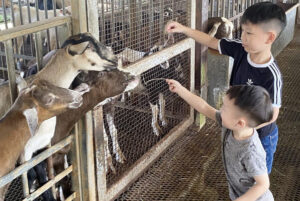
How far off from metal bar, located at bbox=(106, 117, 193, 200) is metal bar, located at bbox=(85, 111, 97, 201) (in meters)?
0.23

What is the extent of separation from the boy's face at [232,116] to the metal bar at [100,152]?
3.90 feet

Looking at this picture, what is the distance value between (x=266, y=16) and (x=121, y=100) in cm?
234

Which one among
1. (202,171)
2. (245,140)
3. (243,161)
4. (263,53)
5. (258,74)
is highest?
(263,53)

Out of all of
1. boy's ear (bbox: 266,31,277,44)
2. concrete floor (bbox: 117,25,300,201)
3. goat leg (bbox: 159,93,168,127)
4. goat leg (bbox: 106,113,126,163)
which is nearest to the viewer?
boy's ear (bbox: 266,31,277,44)

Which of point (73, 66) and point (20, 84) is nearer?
point (20, 84)

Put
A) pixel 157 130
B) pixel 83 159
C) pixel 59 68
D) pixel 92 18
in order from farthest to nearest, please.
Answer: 1. pixel 157 130
2. pixel 83 159
3. pixel 92 18
4. pixel 59 68

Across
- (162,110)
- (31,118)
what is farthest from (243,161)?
(162,110)

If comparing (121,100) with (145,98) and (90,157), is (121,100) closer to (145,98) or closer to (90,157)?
(145,98)

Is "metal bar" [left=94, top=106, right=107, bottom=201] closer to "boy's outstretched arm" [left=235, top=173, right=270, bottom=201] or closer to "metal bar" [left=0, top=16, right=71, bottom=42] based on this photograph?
"metal bar" [left=0, top=16, right=71, bottom=42]

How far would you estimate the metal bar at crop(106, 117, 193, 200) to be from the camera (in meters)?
3.48

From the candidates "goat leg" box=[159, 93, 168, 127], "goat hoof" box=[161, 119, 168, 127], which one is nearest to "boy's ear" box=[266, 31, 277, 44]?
"goat leg" box=[159, 93, 168, 127]

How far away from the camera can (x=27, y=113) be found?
2.31 metres

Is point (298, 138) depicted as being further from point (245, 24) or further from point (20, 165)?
point (20, 165)

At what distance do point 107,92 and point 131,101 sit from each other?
1.58 metres
